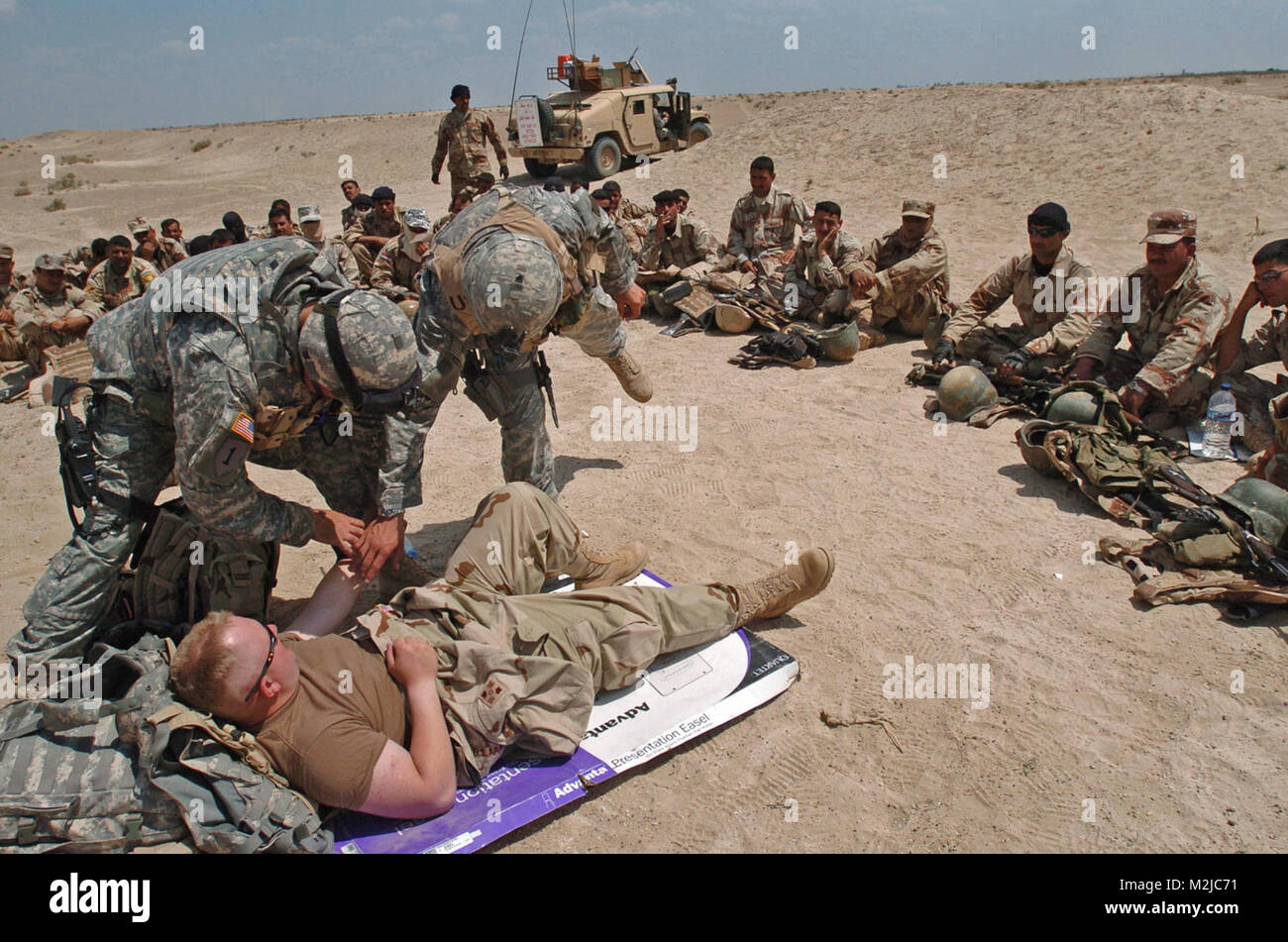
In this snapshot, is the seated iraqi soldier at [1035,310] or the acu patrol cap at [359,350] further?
the seated iraqi soldier at [1035,310]

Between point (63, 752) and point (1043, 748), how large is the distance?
3078mm

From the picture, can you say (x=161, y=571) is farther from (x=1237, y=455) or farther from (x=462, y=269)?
(x=1237, y=455)

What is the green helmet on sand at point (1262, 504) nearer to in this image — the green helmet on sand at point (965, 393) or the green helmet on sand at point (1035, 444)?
the green helmet on sand at point (1035, 444)

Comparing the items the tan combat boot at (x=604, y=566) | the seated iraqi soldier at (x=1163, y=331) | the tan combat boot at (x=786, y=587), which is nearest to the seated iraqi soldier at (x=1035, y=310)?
the seated iraqi soldier at (x=1163, y=331)

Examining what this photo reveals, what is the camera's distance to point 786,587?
11.5 feet

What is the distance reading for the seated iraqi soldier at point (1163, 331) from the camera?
17.0ft

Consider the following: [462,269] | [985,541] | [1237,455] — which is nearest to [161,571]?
[462,269]

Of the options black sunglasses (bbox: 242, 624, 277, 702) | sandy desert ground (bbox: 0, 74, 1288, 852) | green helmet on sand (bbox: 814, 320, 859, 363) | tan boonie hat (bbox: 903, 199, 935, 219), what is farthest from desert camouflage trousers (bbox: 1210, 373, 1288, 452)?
black sunglasses (bbox: 242, 624, 277, 702)

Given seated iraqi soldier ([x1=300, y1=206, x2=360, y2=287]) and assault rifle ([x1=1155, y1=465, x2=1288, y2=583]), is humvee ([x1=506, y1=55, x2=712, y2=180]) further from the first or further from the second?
assault rifle ([x1=1155, y1=465, x2=1288, y2=583])

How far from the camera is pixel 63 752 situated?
2.48m

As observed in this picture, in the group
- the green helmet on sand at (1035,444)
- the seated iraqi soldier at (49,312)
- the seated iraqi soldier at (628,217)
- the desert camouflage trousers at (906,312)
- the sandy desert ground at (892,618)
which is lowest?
the sandy desert ground at (892,618)

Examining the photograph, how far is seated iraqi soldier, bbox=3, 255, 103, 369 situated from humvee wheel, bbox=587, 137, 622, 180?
10.5 metres

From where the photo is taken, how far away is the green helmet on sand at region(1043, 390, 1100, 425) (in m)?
4.88

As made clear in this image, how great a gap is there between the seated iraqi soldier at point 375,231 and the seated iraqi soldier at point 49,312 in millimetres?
2690
